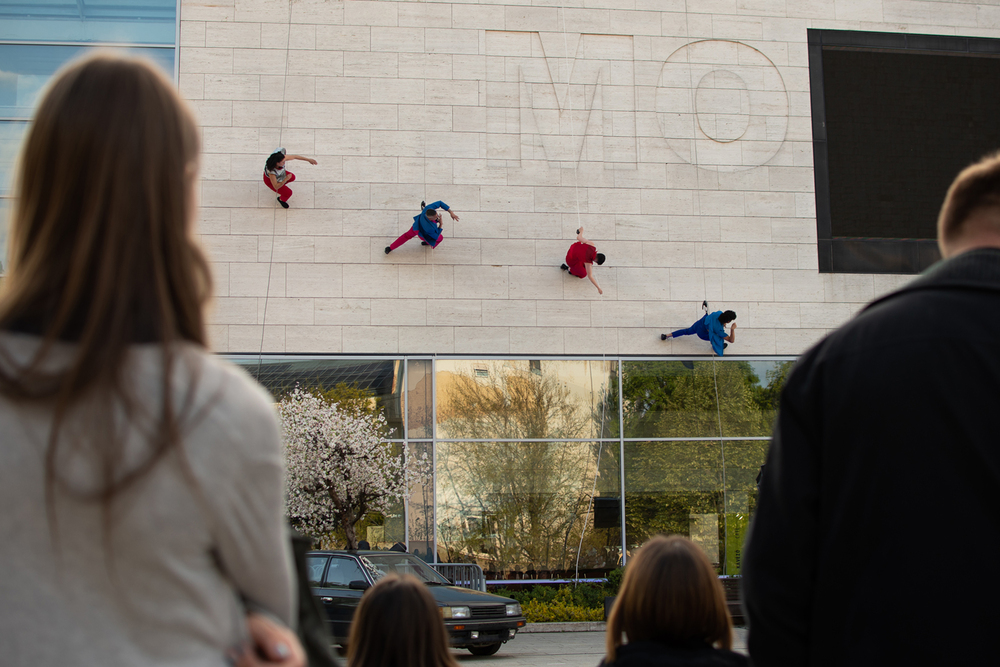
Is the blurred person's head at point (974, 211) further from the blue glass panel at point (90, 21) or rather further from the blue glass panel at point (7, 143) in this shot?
the blue glass panel at point (7, 143)

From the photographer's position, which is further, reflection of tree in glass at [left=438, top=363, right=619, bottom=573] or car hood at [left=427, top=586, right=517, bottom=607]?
reflection of tree in glass at [left=438, top=363, right=619, bottom=573]

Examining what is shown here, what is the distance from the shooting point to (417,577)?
11.6m

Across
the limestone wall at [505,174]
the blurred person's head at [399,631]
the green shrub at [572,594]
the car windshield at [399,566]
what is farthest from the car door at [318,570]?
the blurred person's head at [399,631]

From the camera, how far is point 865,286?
64.4 feet

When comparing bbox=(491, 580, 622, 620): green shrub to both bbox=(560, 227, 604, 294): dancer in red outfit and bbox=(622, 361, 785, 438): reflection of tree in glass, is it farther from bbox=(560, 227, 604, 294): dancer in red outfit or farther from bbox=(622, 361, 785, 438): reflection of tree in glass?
bbox=(560, 227, 604, 294): dancer in red outfit

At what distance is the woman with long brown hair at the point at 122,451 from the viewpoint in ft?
4.34

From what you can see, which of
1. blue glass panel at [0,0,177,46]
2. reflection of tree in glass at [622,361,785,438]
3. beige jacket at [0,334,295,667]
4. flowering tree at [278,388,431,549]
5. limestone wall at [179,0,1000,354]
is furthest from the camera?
reflection of tree in glass at [622,361,785,438]

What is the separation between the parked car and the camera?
12.0 m

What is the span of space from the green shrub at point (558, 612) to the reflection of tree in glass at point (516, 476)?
950 mm

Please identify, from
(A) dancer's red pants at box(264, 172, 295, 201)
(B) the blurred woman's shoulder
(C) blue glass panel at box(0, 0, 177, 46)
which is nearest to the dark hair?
(A) dancer's red pants at box(264, 172, 295, 201)

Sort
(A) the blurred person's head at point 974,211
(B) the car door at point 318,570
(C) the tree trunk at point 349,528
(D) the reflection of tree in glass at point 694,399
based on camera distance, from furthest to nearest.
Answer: (D) the reflection of tree in glass at point 694,399
(C) the tree trunk at point 349,528
(B) the car door at point 318,570
(A) the blurred person's head at point 974,211

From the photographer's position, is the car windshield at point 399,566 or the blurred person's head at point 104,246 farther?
the car windshield at point 399,566

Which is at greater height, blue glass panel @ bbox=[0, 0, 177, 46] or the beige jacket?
blue glass panel @ bbox=[0, 0, 177, 46]

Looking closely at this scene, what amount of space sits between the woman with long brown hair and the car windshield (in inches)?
461
